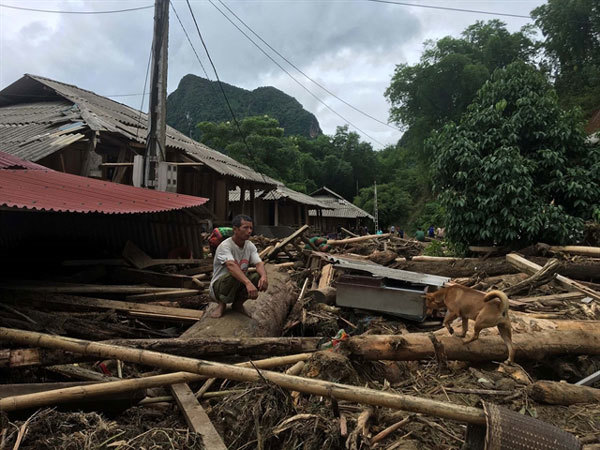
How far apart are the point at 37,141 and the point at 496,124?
455 inches

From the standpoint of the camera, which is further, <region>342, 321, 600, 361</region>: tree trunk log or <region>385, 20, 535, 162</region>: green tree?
<region>385, 20, 535, 162</region>: green tree

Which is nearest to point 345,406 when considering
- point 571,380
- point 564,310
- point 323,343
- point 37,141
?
point 323,343

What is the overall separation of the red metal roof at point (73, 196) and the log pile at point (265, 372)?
1.20 meters

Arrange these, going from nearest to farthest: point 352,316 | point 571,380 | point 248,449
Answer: point 248,449 < point 571,380 < point 352,316

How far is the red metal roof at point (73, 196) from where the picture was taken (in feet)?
14.1

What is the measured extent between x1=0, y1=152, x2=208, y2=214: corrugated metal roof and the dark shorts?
2.01 meters

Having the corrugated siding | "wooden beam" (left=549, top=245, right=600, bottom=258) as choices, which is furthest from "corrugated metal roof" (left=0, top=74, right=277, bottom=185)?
"wooden beam" (left=549, top=245, right=600, bottom=258)

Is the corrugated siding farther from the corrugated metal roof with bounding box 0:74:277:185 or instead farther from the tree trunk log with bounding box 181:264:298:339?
the tree trunk log with bounding box 181:264:298:339

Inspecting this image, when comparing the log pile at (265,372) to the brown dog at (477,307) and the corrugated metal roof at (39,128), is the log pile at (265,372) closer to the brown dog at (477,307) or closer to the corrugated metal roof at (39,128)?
the brown dog at (477,307)

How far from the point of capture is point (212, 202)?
1468 centimetres

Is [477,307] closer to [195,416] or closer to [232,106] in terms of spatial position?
[195,416]

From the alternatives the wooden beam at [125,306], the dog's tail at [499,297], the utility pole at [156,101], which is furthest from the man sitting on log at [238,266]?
the utility pole at [156,101]

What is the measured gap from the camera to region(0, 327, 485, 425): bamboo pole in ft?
7.04

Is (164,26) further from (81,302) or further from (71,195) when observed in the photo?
(81,302)
